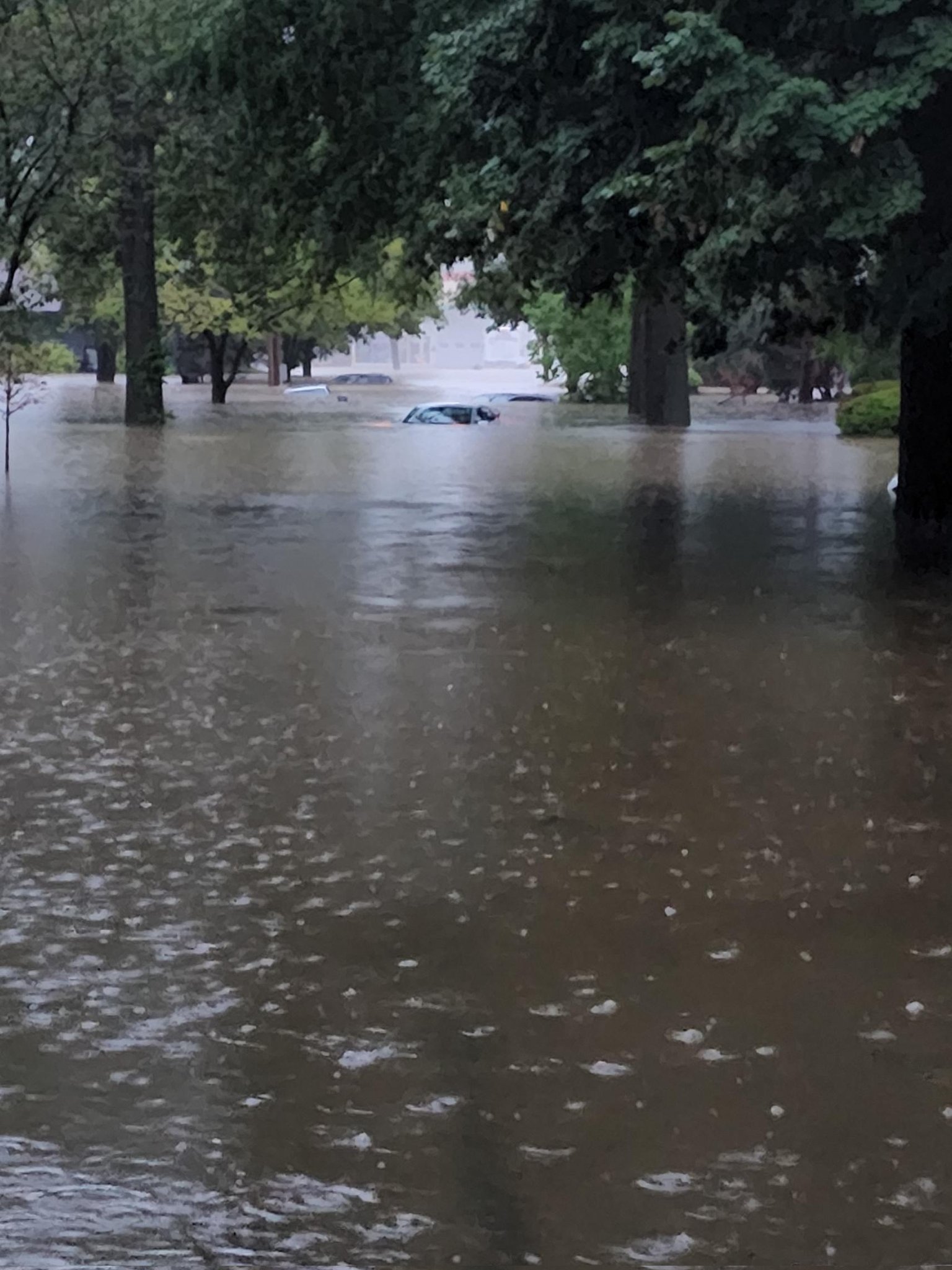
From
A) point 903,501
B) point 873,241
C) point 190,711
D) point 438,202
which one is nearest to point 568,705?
point 190,711

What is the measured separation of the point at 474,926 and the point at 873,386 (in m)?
38.4

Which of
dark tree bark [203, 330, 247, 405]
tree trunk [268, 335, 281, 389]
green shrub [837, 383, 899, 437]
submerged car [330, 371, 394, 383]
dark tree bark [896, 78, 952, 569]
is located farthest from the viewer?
submerged car [330, 371, 394, 383]

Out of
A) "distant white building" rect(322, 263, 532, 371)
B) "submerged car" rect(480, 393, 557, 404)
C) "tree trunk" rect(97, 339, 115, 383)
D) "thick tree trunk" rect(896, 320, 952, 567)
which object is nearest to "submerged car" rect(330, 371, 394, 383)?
"tree trunk" rect(97, 339, 115, 383)

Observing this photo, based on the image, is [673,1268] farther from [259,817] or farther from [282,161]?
[282,161]

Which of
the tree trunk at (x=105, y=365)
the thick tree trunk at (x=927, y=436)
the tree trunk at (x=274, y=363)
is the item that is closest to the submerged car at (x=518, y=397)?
the tree trunk at (x=105, y=365)

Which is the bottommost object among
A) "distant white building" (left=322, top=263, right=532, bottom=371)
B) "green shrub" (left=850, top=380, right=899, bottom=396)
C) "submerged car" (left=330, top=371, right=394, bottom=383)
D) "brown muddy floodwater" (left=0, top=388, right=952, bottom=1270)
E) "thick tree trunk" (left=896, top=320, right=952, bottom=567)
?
"brown muddy floodwater" (left=0, top=388, right=952, bottom=1270)

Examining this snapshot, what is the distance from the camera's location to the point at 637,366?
46.0 meters

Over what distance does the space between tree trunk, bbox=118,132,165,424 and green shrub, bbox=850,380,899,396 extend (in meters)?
15.0

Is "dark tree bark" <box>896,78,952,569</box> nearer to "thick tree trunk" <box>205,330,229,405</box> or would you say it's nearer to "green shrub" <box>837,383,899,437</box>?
"green shrub" <box>837,383,899,437</box>

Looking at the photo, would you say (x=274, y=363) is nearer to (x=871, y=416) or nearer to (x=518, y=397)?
(x=518, y=397)

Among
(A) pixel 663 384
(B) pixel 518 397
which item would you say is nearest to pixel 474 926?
(A) pixel 663 384

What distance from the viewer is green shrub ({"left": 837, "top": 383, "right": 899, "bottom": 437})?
38250 mm

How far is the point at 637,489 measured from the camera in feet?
79.1

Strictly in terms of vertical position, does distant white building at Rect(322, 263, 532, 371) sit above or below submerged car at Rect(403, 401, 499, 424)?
above
